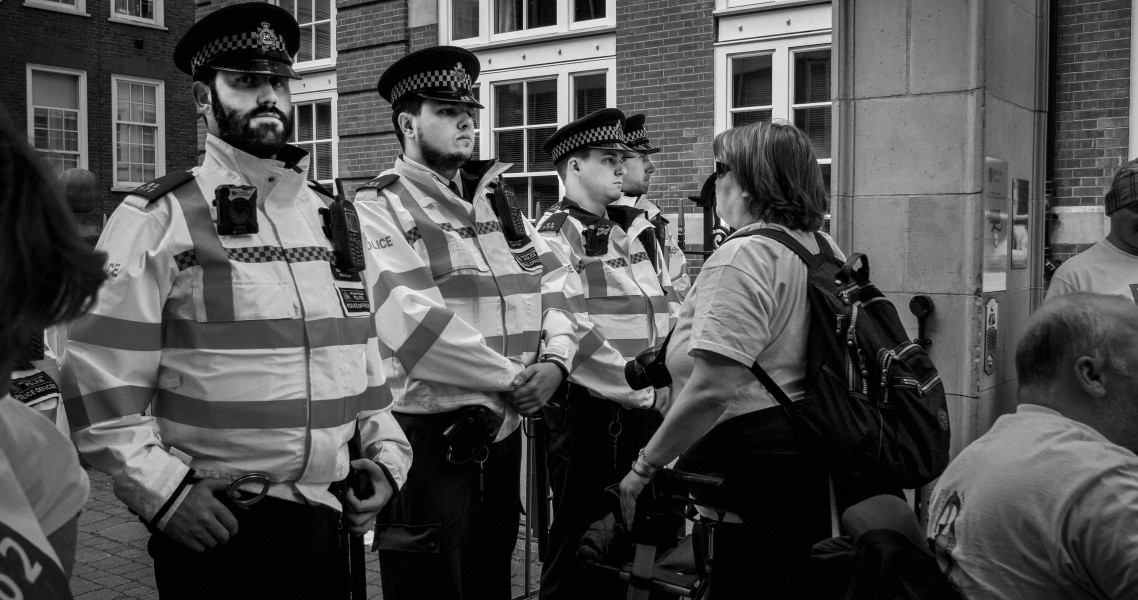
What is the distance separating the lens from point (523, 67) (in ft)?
36.9

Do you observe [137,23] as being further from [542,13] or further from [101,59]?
[542,13]

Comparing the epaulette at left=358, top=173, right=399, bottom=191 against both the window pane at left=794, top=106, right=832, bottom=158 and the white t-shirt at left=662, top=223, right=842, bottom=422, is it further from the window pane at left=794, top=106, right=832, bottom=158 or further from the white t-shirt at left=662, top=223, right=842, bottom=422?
the window pane at left=794, top=106, right=832, bottom=158

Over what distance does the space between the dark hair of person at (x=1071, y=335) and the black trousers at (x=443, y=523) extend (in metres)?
2.09

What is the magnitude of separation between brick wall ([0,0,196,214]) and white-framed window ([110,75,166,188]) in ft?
0.48

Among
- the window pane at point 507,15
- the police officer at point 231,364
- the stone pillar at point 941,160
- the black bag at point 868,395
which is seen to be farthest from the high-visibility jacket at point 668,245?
the window pane at point 507,15

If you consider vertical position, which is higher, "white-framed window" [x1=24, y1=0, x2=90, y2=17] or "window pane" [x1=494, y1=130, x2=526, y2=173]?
"white-framed window" [x1=24, y1=0, x2=90, y2=17]

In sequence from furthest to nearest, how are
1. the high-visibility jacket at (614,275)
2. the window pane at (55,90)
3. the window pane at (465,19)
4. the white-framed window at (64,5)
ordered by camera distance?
the window pane at (55,90) < the white-framed window at (64,5) < the window pane at (465,19) < the high-visibility jacket at (614,275)

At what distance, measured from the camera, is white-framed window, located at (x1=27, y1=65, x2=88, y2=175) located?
24188mm

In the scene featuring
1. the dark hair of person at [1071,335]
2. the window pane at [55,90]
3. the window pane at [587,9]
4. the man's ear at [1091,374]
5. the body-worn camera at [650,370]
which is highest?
the window pane at [55,90]

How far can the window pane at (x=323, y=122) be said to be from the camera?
1351 cm

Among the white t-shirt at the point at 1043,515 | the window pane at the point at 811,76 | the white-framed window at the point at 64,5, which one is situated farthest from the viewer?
the white-framed window at the point at 64,5

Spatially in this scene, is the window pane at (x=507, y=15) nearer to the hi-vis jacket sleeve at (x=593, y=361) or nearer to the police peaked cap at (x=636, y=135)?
Answer: the police peaked cap at (x=636, y=135)

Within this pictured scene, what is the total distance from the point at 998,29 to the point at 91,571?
5.33 m

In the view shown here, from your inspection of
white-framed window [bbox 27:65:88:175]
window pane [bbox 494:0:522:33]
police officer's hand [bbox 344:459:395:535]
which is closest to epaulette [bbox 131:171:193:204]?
police officer's hand [bbox 344:459:395:535]
